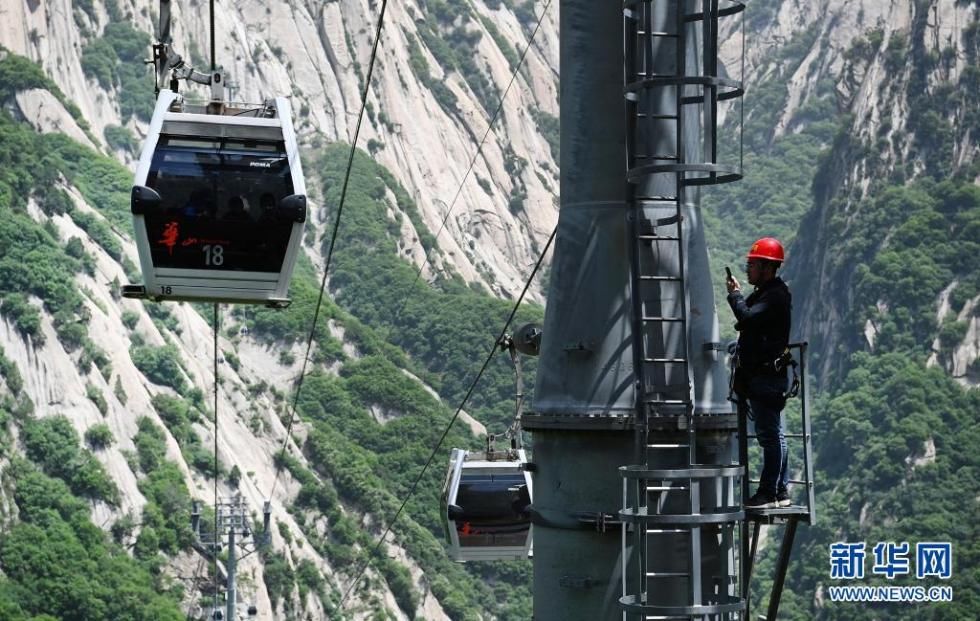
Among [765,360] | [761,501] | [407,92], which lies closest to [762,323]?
[765,360]

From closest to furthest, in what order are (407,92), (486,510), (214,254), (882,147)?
(214,254)
(486,510)
(882,147)
(407,92)

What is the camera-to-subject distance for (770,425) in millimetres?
9578

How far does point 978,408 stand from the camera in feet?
316

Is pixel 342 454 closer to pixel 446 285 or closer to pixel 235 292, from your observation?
pixel 446 285

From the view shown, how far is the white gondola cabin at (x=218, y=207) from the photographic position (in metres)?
14.8

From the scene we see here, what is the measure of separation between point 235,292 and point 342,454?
6870 centimetres

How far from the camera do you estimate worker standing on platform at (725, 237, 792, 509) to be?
9445 millimetres

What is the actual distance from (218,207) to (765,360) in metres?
6.86

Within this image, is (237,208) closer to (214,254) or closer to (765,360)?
(214,254)

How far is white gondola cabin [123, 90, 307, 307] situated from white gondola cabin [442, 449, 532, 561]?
7.38 metres

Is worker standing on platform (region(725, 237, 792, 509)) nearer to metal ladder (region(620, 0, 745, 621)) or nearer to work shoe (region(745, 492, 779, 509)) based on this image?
work shoe (region(745, 492, 779, 509))

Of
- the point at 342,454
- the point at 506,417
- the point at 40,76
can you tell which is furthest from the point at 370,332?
the point at 40,76

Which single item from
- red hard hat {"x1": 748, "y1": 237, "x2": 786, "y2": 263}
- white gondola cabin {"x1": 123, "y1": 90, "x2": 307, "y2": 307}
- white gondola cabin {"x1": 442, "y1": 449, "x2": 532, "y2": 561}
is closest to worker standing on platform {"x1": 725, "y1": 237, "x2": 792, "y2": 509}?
red hard hat {"x1": 748, "y1": 237, "x2": 786, "y2": 263}

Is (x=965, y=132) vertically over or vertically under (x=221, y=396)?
over
